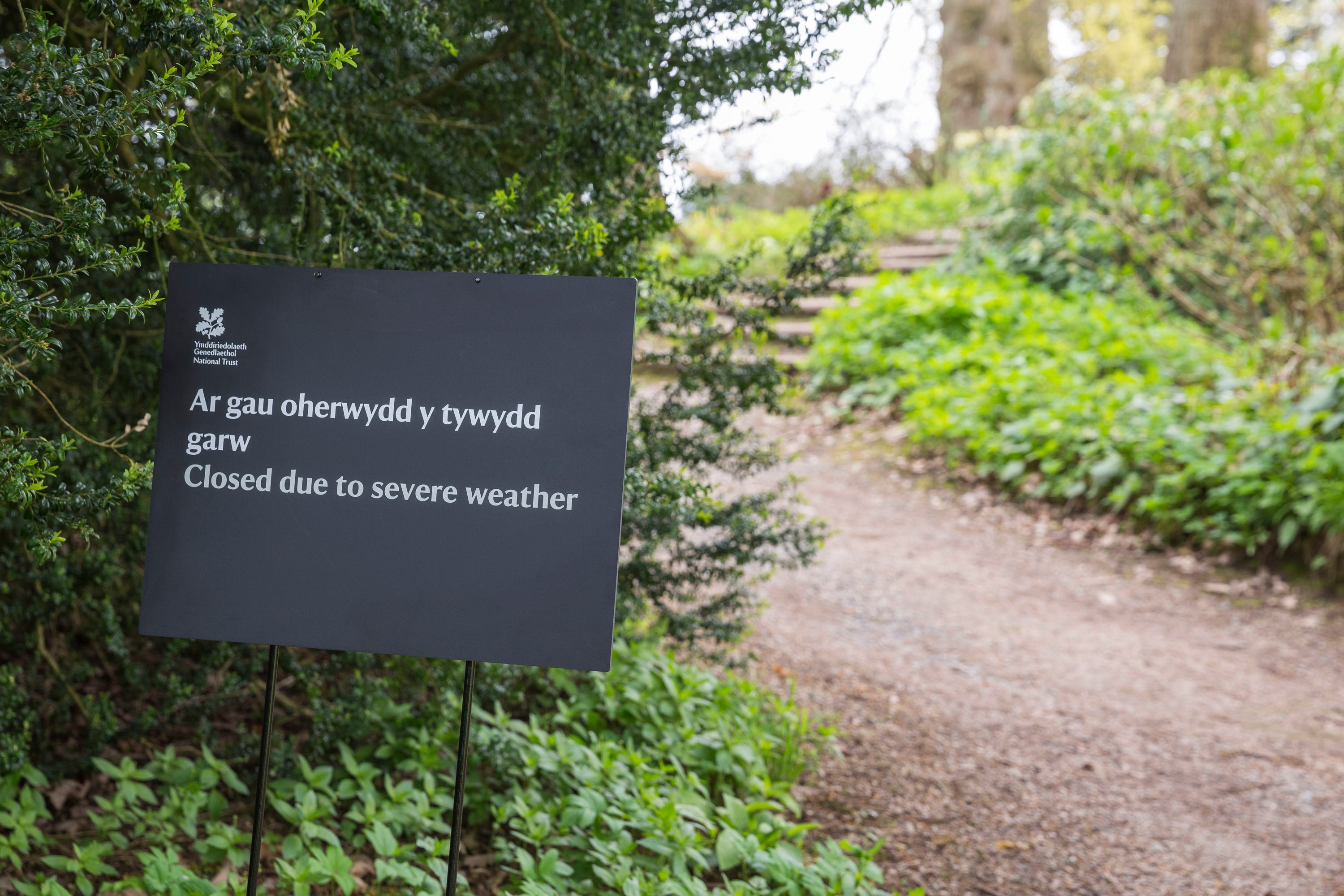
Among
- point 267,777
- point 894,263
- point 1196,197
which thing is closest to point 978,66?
point 894,263

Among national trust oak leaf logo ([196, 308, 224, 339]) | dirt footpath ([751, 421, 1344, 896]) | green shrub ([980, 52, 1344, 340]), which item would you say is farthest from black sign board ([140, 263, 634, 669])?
green shrub ([980, 52, 1344, 340])

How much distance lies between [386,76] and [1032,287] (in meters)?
8.04

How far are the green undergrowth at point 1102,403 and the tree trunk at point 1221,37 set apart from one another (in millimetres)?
4081

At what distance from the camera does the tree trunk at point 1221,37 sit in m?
10.7

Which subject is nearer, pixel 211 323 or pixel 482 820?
pixel 211 323

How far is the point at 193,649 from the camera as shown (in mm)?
3115

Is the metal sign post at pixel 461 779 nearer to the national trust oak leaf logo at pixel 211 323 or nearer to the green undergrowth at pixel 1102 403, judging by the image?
the national trust oak leaf logo at pixel 211 323

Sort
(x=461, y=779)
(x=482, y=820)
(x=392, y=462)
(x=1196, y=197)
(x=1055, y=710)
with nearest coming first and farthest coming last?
(x=392, y=462), (x=461, y=779), (x=482, y=820), (x=1055, y=710), (x=1196, y=197)

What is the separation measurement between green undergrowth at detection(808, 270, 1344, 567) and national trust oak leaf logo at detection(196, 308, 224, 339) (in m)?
5.67

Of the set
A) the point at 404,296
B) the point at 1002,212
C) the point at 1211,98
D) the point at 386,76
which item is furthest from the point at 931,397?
the point at 404,296

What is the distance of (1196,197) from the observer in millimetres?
8102

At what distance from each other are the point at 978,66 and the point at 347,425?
14969 mm

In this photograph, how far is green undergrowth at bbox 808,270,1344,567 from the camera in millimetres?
5621

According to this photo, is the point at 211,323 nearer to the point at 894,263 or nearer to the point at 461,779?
the point at 461,779
